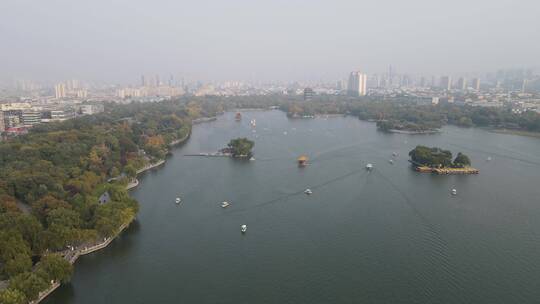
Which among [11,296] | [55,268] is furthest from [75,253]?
[11,296]

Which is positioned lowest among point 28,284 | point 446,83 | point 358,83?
point 28,284

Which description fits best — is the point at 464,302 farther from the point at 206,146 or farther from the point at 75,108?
the point at 75,108

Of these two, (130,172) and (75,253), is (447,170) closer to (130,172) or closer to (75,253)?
(130,172)

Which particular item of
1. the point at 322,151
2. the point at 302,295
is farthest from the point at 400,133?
the point at 302,295

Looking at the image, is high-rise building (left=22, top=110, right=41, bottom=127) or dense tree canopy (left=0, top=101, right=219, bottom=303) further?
high-rise building (left=22, top=110, right=41, bottom=127)

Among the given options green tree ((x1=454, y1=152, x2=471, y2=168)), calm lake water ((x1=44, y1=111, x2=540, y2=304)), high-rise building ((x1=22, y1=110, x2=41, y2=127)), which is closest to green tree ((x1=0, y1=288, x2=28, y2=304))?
calm lake water ((x1=44, y1=111, x2=540, y2=304))

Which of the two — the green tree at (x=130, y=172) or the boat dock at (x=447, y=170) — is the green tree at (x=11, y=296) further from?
Result: the boat dock at (x=447, y=170)

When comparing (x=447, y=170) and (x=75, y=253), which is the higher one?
(x=447, y=170)

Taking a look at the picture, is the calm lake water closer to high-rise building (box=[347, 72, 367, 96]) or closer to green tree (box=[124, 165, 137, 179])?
green tree (box=[124, 165, 137, 179])
